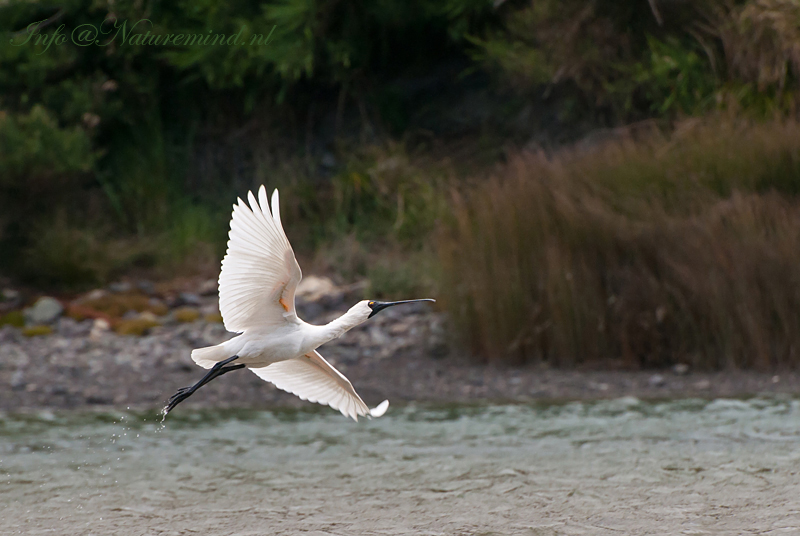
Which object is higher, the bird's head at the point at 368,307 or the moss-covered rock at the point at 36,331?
the bird's head at the point at 368,307

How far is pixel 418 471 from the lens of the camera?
23.1 ft

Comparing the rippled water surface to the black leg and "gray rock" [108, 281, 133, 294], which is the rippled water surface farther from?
"gray rock" [108, 281, 133, 294]

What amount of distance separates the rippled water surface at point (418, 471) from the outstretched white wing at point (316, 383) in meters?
0.71

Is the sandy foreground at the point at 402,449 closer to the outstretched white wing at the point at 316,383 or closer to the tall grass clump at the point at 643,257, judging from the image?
the tall grass clump at the point at 643,257

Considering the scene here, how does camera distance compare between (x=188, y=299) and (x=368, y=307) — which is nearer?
(x=368, y=307)

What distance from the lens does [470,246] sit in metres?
10.4

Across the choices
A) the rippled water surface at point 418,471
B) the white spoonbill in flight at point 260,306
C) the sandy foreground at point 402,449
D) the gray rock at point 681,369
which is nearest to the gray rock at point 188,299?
the sandy foreground at point 402,449

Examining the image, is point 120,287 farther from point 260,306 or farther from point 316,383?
point 260,306

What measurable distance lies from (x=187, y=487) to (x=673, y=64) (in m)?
8.85

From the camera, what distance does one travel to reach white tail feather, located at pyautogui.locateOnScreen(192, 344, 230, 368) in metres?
5.26

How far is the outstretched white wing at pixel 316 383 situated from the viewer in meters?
5.84

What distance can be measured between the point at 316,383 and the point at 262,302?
86 cm

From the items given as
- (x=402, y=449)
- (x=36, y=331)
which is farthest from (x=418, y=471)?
(x=36, y=331)

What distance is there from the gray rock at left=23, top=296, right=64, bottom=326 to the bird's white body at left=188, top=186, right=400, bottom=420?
7.47 m
